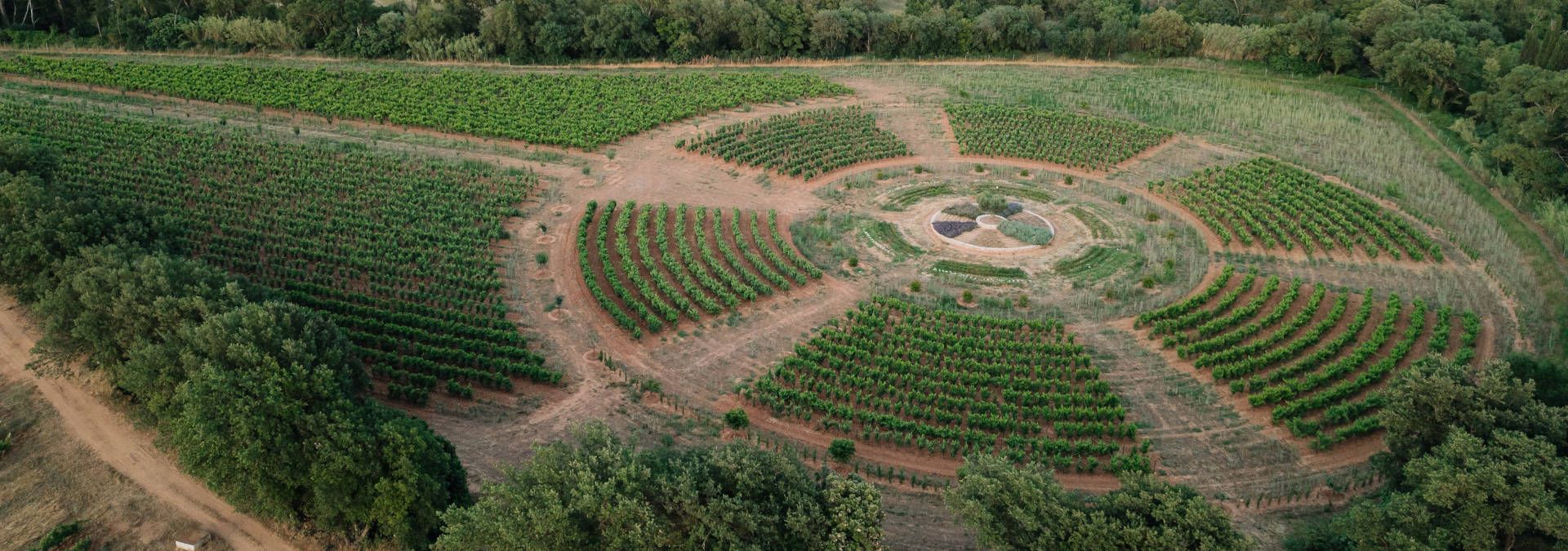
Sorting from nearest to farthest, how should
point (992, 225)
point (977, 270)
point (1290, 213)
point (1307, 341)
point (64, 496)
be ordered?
1. point (64, 496)
2. point (1307, 341)
3. point (977, 270)
4. point (992, 225)
5. point (1290, 213)

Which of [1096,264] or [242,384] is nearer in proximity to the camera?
[242,384]

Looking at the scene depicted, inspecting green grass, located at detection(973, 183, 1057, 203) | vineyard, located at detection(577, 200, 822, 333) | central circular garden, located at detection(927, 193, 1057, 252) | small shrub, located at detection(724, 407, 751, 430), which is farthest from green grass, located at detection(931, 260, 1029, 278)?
small shrub, located at detection(724, 407, 751, 430)

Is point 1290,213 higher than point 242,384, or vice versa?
point 1290,213

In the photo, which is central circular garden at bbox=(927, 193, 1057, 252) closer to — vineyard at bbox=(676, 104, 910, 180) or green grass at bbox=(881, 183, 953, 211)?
green grass at bbox=(881, 183, 953, 211)

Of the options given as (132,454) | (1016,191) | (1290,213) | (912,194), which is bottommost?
(132,454)

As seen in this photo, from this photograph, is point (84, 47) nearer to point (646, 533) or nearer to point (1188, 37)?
point (646, 533)

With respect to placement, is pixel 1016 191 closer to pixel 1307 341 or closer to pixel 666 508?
pixel 1307 341

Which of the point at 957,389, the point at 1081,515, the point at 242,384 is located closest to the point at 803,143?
the point at 957,389

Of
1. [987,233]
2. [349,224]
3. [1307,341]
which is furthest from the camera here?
[987,233]

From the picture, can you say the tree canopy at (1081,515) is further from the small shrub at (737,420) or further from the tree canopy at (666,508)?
the small shrub at (737,420)
